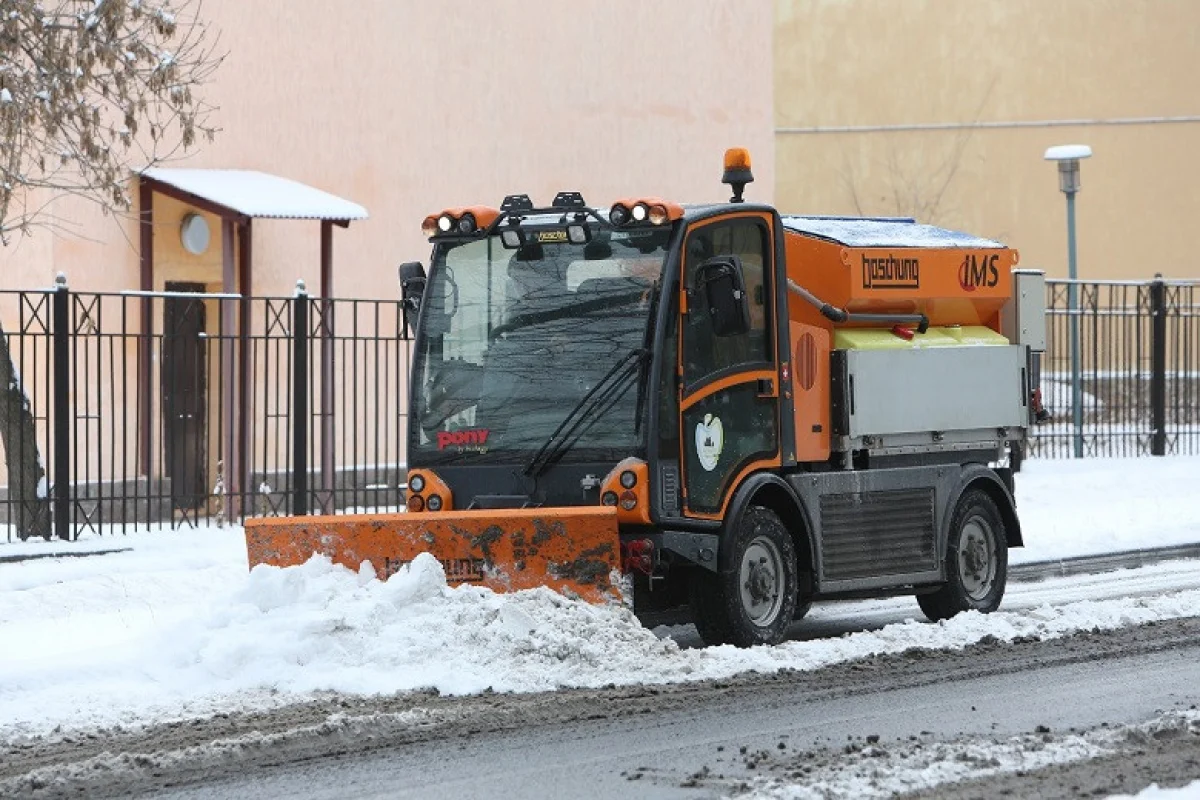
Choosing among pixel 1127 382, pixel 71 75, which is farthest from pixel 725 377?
pixel 1127 382

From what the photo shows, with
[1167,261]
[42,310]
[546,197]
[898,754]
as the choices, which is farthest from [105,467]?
[1167,261]

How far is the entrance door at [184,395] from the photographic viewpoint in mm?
19562

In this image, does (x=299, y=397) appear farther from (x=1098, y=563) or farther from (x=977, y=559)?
(x=977, y=559)

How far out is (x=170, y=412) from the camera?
20938mm

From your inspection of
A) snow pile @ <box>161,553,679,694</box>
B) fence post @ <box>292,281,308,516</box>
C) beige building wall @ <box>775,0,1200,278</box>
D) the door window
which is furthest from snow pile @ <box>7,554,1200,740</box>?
beige building wall @ <box>775,0,1200,278</box>

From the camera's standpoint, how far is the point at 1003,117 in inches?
1703

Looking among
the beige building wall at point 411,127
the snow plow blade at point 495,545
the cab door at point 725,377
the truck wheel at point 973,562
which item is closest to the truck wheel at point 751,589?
the cab door at point 725,377

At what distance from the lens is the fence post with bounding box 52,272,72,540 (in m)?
18.5

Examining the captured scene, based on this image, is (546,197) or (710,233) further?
(546,197)

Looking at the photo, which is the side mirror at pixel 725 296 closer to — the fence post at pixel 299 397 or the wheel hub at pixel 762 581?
the wheel hub at pixel 762 581

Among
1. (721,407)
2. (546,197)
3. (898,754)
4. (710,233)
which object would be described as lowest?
(898,754)

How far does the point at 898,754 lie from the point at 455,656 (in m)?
2.76

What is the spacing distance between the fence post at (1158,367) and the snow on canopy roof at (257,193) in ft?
34.7

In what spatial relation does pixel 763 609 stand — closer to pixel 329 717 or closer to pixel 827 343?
pixel 827 343
